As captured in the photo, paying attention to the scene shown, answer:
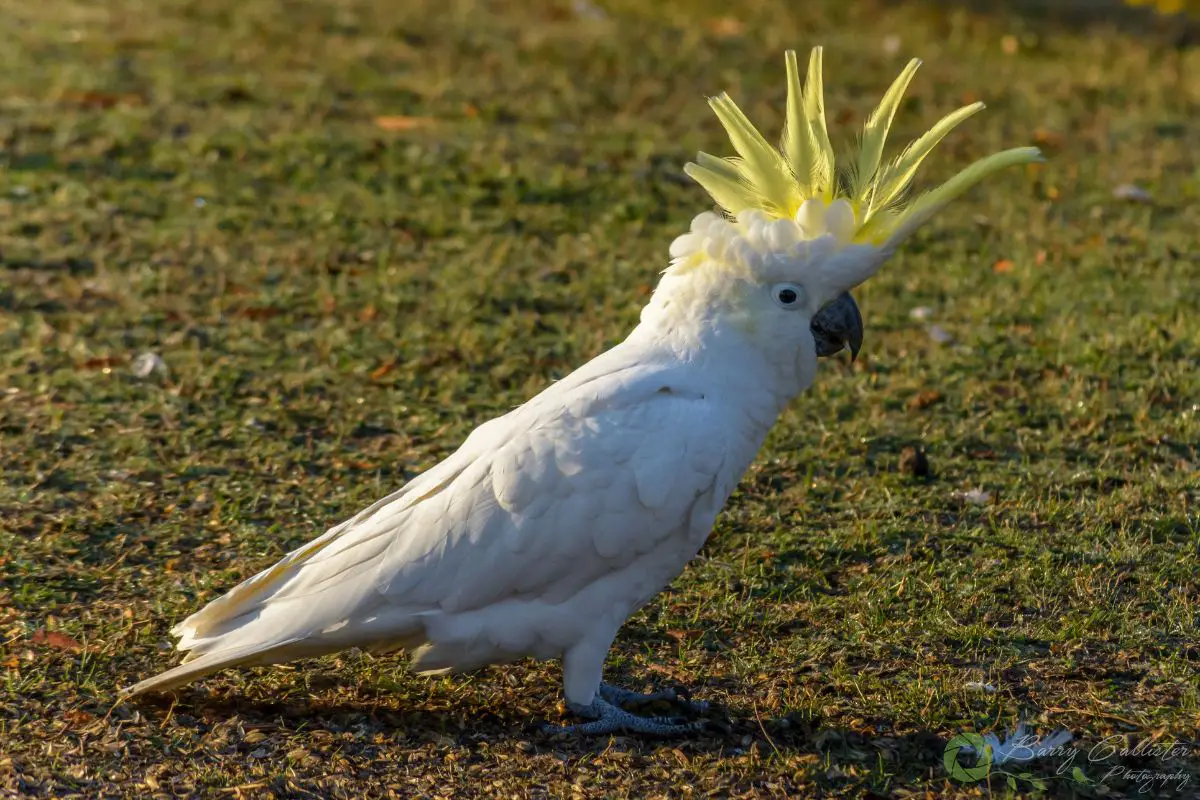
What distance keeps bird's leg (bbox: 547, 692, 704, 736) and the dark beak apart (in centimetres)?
92

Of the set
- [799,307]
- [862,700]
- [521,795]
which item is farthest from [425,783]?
[799,307]

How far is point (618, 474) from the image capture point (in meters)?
3.01

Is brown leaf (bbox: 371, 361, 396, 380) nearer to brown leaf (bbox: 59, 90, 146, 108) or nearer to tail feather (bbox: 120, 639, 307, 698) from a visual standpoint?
tail feather (bbox: 120, 639, 307, 698)

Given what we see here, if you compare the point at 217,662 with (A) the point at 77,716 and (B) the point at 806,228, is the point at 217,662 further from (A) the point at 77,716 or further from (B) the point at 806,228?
(B) the point at 806,228

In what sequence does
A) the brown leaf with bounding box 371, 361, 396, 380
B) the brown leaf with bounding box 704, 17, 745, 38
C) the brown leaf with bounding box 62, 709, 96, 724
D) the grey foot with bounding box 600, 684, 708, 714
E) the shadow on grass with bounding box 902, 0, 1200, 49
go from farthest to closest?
the shadow on grass with bounding box 902, 0, 1200, 49
the brown leaf with bounding box 704, 17, 745, 38
the brown leaf with bounding box 371, 361, 396, 380
the grey foot with bounding box 600, 684, 708, 714
the brown leaf with bounding box 62, 709, 96, 724

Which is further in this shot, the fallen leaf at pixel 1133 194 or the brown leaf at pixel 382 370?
the fallen leaf at pixel 1133 194

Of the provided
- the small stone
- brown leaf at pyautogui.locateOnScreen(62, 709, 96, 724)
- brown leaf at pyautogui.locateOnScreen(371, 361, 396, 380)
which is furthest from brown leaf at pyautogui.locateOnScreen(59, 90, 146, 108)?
brown leaf at pyautogui.locateOnScreen(62, 709, 96, 724)

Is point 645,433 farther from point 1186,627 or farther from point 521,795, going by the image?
point 1186,627

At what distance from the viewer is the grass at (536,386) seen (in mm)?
3137

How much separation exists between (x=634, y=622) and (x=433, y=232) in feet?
9.29

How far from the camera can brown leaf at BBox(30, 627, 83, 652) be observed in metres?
3.36

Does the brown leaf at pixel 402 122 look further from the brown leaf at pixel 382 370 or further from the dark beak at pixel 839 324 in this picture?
the dark beak at pixel 839 324

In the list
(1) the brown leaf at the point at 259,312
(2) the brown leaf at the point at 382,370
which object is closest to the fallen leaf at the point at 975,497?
(2) the brown leaf at the point at 382,370

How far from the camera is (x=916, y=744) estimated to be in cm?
309
